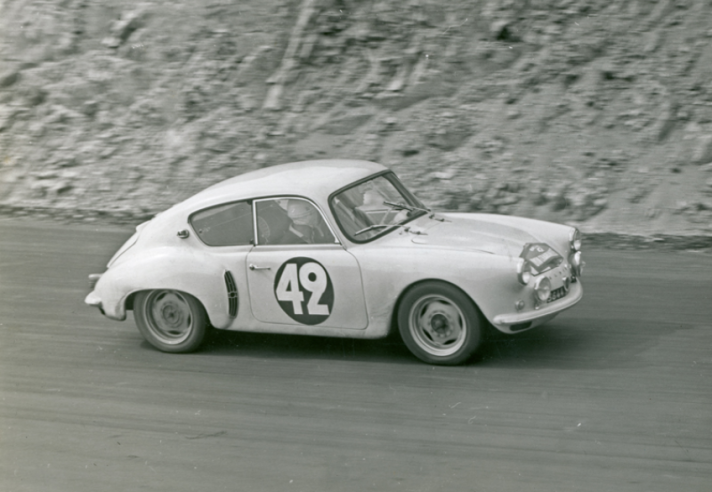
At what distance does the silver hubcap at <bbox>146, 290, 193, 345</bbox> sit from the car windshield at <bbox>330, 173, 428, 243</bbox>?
4.35 ft

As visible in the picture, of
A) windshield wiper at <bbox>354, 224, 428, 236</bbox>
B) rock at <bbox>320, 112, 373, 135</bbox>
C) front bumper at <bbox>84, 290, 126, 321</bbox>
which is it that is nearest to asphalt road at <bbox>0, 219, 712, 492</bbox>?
front bumper at <bbox>84, 290, 126, 321</bbox>

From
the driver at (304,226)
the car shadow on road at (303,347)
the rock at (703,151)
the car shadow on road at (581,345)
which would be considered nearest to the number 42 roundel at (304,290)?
the driver at (304,226)

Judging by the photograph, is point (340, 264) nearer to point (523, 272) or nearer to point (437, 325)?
point (437, 325)

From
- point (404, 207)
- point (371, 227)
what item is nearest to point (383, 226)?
point (371, 227)

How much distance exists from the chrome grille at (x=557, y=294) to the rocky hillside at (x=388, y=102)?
3.72 meters

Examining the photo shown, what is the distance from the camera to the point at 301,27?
13.1m

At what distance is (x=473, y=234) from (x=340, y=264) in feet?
3.10

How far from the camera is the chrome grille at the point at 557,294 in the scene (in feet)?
18.9

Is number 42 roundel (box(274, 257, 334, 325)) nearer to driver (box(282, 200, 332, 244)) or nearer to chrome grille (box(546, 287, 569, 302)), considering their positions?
driver (box(282, 200, 332, 244))

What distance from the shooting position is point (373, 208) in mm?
6336

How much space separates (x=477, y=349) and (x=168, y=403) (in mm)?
1992

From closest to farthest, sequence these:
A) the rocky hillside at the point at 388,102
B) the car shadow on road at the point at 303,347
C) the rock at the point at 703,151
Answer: the car shadow on road at the point at 303,347 → the rock at the point at 703,151 → the rocky hillside at the point at 388,102

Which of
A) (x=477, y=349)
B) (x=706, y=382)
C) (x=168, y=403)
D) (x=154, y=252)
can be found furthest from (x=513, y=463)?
(x=154, y=252)

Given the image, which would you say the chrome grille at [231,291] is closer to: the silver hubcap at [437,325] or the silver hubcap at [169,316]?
the silver hubcap at [169,316]
